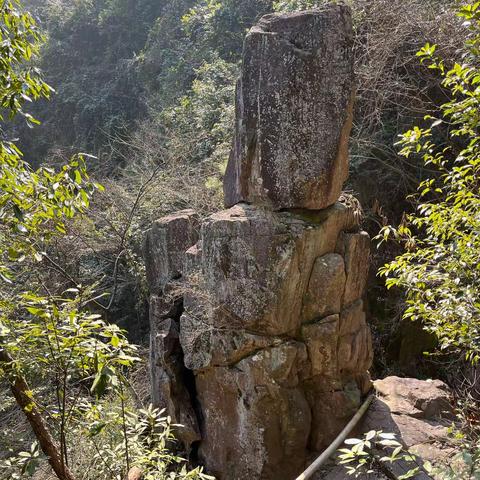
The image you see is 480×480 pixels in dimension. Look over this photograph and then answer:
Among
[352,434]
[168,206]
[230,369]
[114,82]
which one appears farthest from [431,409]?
[114,82]

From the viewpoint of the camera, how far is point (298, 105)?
5.14 meters

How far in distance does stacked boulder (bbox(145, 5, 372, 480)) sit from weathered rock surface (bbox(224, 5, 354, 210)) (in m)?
0.01

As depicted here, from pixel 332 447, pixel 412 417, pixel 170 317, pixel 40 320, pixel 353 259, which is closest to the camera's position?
pixel 40 320

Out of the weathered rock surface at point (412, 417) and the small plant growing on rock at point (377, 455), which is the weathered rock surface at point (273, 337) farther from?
the small plant growing on rock at point (377, 455)

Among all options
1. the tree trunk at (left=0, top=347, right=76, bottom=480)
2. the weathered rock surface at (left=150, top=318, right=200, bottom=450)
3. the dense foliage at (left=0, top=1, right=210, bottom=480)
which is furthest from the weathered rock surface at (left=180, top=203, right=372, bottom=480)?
the tree trunk at (left=0, top=347, right=76, bottom=480)

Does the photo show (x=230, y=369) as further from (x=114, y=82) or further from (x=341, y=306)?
(x=114, y=82)

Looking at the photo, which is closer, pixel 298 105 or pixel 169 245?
pixel 298 105

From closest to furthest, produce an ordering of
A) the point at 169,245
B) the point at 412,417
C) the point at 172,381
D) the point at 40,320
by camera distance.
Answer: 1. the point at 40,320
2. the point at 412,417
3. the point at 172,381
4. the point at 169,245

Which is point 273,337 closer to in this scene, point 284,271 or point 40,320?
point 284,271

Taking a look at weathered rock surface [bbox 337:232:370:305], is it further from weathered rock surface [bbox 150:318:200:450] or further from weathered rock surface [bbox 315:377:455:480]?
weathered rock surface [bbox 150:318:200:450]

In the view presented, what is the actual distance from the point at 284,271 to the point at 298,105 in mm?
1770

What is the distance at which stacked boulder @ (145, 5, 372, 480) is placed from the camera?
5.12 meters

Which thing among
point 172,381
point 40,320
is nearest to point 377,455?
point 40,320

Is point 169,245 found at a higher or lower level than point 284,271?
higher
